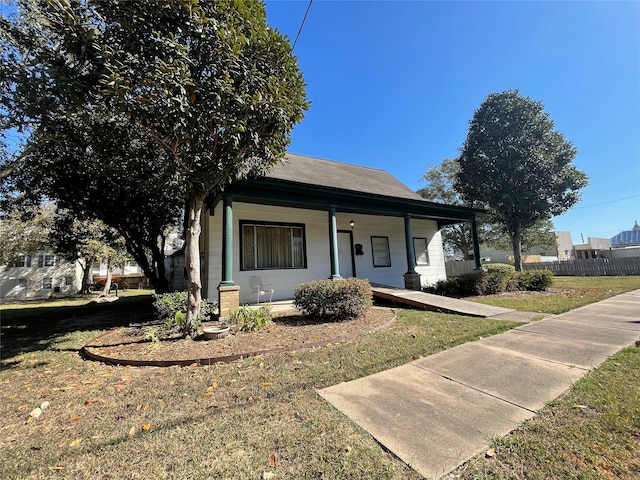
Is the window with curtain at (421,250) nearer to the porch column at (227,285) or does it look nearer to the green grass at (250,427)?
the porch column at (227,285)

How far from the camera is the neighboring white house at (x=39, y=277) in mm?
23016

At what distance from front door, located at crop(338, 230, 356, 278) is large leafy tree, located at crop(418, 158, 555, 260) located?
56.2 ft

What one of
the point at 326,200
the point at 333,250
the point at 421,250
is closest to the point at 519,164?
the point at 421,250

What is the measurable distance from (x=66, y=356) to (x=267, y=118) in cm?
562

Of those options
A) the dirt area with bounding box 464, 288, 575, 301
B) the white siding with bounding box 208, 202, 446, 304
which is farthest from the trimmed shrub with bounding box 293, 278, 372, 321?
the dirt area with bounding box 464, 288, 575, 301

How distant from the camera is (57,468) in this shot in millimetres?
1997

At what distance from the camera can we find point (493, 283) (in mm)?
10359

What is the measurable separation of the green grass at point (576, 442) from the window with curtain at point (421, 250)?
1095cm

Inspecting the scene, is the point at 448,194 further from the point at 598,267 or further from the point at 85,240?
the point at 85,240

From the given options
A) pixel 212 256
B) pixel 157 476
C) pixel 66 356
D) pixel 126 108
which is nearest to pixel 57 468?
pixel 157 476

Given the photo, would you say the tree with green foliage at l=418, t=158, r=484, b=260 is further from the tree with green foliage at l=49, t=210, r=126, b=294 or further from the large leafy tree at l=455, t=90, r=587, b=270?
the tree with green foliage at l=49, t=210, r=126, b=294

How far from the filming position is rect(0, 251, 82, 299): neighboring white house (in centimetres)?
2302

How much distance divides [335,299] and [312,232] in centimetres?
456

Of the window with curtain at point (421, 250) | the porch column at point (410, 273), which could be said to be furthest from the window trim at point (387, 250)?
the window with curtain at point (421, 250)
